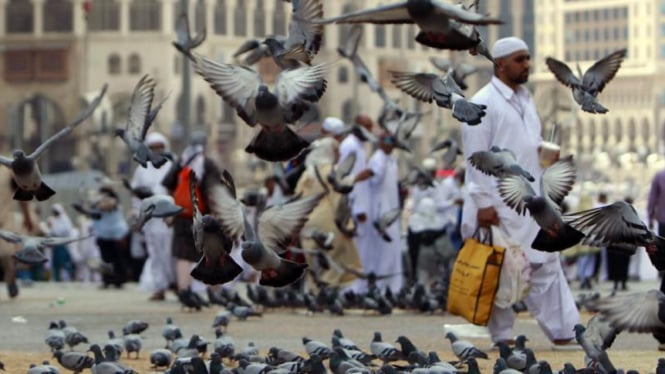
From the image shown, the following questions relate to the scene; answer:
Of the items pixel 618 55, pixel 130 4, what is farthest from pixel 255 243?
pixel 130 4

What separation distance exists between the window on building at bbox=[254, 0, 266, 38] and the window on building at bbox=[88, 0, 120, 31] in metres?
7.24

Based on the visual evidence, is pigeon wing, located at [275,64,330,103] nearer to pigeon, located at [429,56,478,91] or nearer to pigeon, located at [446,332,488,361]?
pigeon, located at [446,332,488,361]

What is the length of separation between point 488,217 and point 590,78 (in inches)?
58.8

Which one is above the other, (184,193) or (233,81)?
(233,81)

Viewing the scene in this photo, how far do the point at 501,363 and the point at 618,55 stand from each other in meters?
2.84

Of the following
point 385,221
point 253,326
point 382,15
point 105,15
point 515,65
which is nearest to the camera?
point 382,15

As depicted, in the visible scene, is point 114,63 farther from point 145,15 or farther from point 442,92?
point 442,92

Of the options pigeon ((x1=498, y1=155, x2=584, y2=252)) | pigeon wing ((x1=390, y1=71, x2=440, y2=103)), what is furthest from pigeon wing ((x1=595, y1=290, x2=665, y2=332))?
pigeon wing ((x1=390, y1=71, x2=440, y2=103))

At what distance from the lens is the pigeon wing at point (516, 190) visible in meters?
10.2

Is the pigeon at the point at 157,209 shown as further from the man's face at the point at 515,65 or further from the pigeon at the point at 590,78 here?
the pigeon at the point at 590,78

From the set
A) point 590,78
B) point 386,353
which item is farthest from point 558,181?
point 386,353

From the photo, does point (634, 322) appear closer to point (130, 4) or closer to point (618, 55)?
point (618, 55)

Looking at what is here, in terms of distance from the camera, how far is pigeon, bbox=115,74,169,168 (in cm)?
1132

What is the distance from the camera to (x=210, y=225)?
9.81 metres
